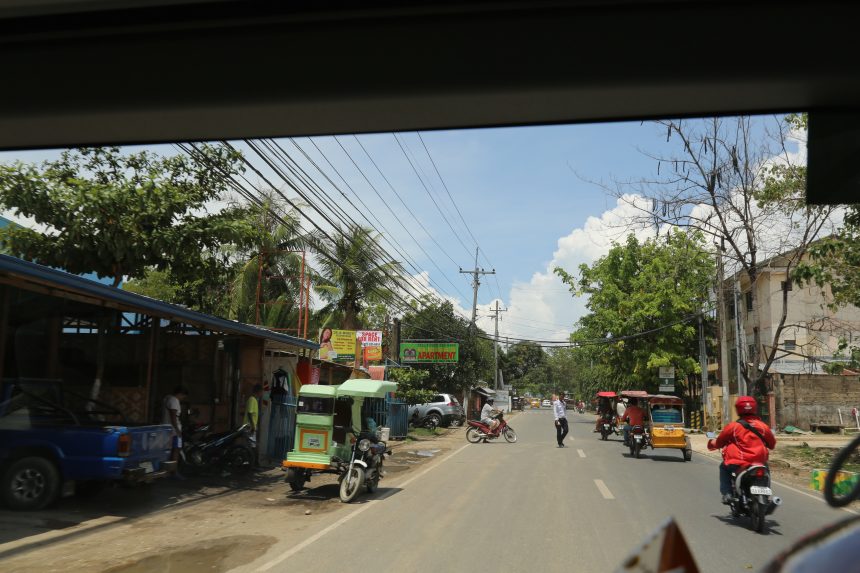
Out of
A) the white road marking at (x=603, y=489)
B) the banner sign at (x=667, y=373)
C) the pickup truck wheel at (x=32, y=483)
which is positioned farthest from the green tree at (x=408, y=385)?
the pickup truck wheel at (x=32, y=483)

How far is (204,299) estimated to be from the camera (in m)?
22.5

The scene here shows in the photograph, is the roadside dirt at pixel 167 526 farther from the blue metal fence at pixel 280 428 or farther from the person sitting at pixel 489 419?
the person sitting at pixel 489 419

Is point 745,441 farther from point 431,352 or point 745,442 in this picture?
point 431,352

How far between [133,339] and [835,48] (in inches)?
615

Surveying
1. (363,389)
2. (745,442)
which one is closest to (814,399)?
(745,442)

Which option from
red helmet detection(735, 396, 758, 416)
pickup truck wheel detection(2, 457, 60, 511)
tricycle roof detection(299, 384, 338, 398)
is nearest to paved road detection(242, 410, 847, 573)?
red helmet detection(735, 396, 758, 416)

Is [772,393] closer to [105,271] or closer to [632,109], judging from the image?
[105,271]

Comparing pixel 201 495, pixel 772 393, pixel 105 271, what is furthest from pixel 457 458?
pixel 772 393

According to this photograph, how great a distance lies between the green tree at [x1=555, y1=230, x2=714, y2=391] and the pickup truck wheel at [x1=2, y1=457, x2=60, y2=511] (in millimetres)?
32101

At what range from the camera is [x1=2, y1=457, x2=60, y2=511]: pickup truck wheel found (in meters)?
9.46

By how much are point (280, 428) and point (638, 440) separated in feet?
33.7

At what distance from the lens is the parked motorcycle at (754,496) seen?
8836 millimetres

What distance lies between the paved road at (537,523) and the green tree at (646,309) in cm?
2269

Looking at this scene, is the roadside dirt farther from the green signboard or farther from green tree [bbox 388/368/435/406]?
the green signboard
